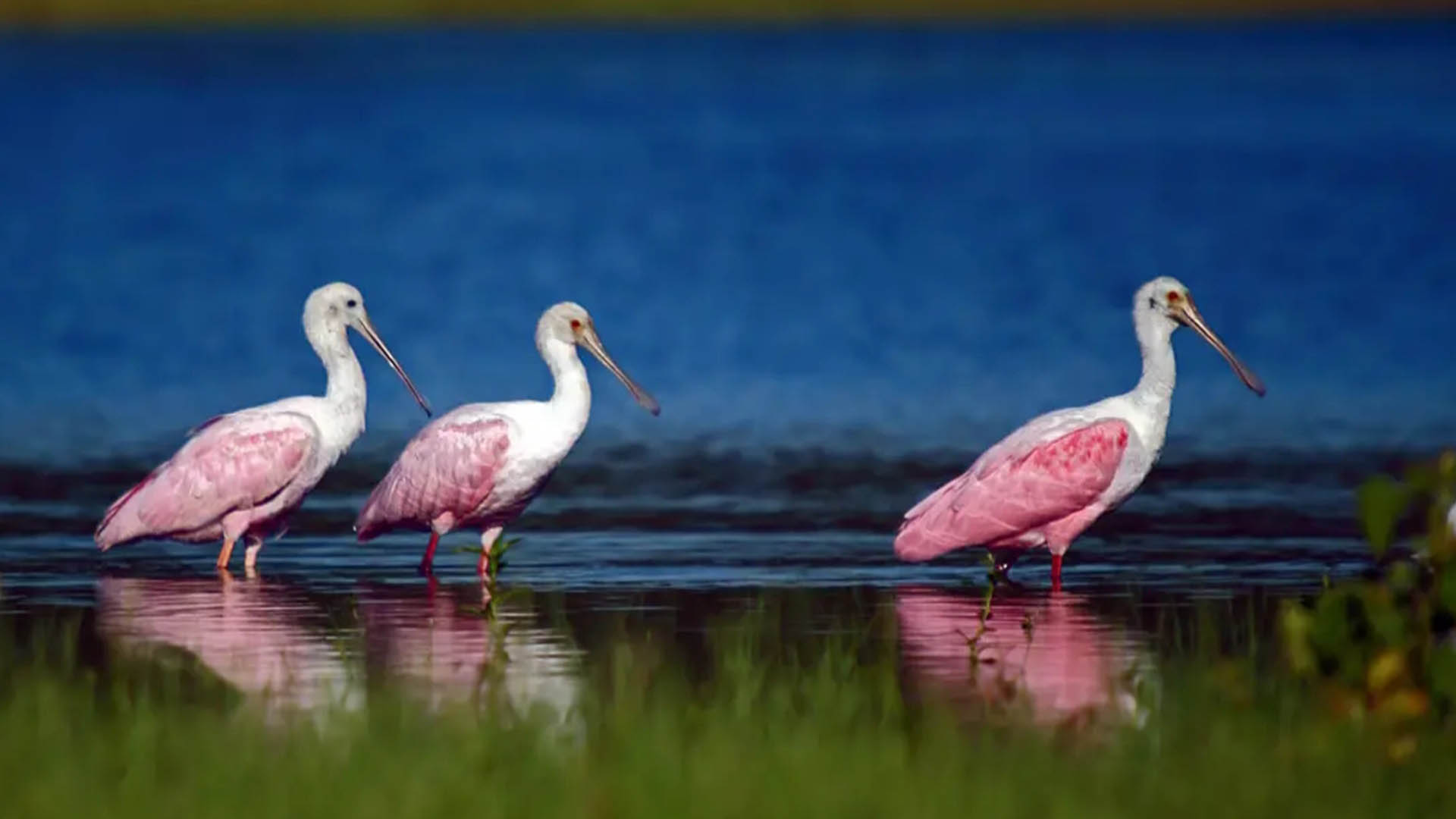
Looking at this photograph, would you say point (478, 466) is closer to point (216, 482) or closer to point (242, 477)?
point (242, 477)

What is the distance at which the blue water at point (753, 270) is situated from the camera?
15453mm

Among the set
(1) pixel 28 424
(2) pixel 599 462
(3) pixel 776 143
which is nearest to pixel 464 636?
(2) pixel 599 462

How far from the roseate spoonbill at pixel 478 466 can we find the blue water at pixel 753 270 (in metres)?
0.24

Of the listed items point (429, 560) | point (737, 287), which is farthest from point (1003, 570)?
point (737, 287)

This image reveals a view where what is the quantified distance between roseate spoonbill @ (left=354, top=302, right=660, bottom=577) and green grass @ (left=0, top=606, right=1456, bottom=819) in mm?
4381

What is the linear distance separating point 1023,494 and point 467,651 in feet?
11.0

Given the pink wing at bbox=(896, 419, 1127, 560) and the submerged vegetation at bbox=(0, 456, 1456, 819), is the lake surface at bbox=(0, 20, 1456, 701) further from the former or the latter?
the submerged vegetation at bbox=(0, 456, 1456, 819)

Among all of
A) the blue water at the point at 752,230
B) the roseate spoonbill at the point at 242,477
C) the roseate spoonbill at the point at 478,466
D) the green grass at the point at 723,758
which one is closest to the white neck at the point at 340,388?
the roseate spoonbill at the point at 242,477

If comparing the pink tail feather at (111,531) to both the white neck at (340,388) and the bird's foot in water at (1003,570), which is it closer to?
the white neck at (340,388)

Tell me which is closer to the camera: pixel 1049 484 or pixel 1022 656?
pixel 1022 656

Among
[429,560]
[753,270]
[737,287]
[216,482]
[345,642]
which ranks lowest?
[345,642]

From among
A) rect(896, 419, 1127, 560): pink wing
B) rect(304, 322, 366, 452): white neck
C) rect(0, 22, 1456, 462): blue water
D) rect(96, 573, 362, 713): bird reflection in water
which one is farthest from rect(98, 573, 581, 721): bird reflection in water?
rect(0, 22, 1456, 462): blue water

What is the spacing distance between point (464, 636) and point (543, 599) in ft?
3.51

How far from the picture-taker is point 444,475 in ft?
44.8
